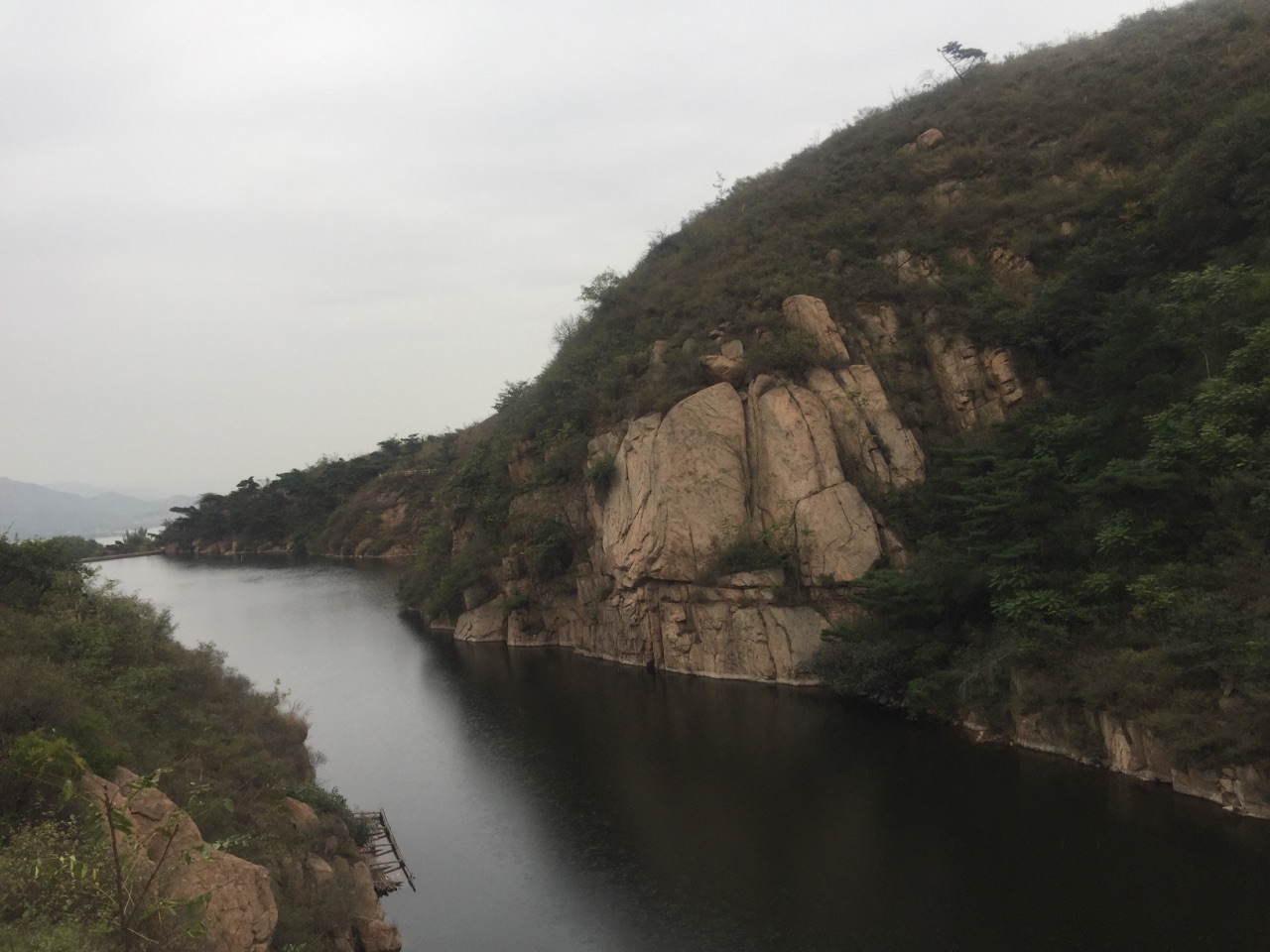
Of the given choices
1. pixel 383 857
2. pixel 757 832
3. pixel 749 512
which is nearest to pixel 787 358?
pixel 749 512

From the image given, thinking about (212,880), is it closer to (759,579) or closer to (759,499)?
(759,579)

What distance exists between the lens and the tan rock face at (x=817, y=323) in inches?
1283

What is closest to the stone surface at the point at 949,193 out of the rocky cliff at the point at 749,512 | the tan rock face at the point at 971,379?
the tan rock face at the point at 971,379

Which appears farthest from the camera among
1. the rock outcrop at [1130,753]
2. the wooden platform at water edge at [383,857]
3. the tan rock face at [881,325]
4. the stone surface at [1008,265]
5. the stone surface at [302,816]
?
the tan rock face at [881,325]

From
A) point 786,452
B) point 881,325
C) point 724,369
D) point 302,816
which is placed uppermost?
point 881,325

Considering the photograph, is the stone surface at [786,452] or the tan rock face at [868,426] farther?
the tan rock face at [868,426]

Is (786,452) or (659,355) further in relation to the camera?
(659,355)

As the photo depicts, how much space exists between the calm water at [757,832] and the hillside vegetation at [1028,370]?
2421 millimetres

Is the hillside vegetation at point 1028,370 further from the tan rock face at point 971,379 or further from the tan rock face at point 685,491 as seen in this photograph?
the tan rock face at point 685,491

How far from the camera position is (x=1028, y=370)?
1222 inches

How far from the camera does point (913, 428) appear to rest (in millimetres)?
31766

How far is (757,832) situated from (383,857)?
25.9ft

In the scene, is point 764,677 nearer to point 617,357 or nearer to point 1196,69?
point 617,357

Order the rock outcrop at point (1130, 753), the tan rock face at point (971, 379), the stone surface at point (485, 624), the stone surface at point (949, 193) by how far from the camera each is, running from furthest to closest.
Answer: the stone surface at point (485, 624) < the stone surface at point (949, 193) < the tan rock face at point (971, 379) < the rock outcrop at point (1130, 753)
